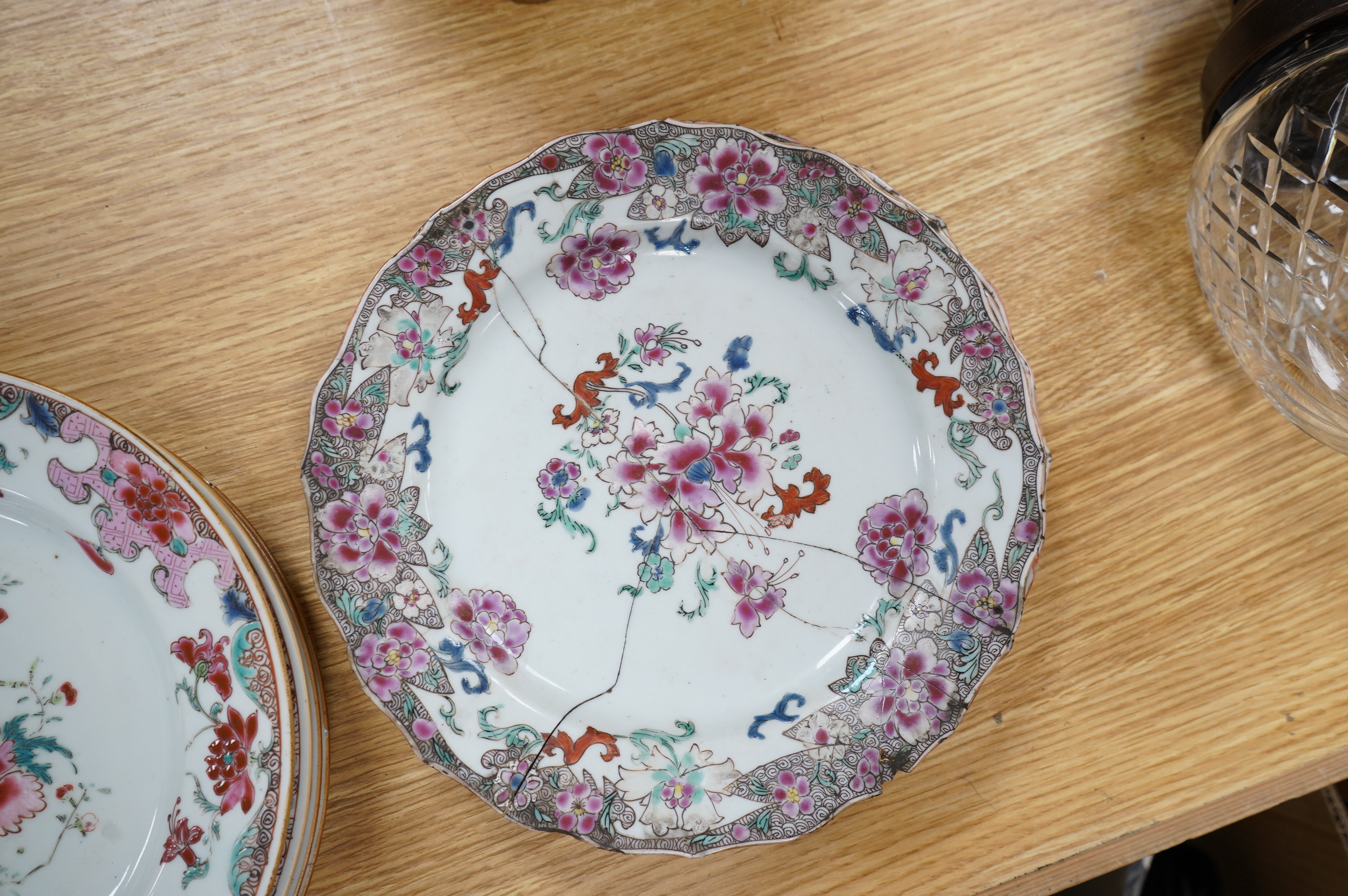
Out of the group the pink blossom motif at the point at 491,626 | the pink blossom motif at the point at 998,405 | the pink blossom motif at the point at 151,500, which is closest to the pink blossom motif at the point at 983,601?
the pink blossom motif at the point at 998,405

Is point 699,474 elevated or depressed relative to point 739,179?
depressed

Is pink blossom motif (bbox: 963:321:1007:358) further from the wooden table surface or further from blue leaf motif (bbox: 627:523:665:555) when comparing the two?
blue leaf motif (bbox: 627:523:665:555)

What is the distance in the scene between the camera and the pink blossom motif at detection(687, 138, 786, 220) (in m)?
0.55

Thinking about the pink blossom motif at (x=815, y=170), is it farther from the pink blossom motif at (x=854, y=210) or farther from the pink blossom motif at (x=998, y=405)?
the pink blossom motif at (x=998, y=405)

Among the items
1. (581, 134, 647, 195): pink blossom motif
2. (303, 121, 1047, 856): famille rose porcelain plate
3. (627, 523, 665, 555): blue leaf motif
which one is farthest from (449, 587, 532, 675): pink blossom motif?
(581, 134, 647, 195): pink blossom motif

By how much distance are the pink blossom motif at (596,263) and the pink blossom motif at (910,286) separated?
6.9 inches

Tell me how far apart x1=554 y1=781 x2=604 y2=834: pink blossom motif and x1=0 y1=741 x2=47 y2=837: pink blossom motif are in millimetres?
370

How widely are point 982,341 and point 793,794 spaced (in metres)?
0.36

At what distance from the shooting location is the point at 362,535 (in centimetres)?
56

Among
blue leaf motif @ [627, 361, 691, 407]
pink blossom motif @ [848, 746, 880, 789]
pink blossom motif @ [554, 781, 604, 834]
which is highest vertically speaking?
blue leaf motif @ [627, 361, 691, 407]

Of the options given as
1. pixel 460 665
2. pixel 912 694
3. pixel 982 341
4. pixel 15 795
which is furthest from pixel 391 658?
pixel 982 341

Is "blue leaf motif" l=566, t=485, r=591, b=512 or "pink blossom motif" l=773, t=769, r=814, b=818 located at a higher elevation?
"blue leaf motif" l=566, t=485, r=591, b=512

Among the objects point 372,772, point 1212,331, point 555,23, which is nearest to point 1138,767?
point 1212,331

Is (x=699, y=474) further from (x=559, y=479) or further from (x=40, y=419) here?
(x=40, y=419)
